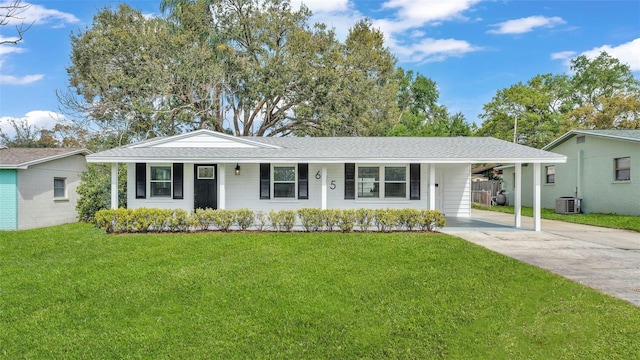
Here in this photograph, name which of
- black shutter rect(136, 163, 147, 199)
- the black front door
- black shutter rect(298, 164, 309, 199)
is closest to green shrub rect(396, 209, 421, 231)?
black shutter rect(298, 164, 309, 199)

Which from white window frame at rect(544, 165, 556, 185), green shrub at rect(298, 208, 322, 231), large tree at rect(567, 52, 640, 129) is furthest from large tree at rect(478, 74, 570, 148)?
green shrub at rect(298, 208, 322, 231)

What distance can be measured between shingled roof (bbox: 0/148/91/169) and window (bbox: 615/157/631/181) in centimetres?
2294

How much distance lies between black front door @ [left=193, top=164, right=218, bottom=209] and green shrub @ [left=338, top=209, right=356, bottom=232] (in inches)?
181

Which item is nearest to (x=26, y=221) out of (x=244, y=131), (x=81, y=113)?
(x=81, y=113)

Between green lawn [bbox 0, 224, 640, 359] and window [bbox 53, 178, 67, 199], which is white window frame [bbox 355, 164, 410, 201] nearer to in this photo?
green lawn [bbox 0, 224, 640, 359]

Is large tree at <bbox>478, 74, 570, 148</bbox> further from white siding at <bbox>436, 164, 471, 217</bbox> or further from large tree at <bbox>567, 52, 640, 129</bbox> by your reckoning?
white siding at <bbox>436, 164, 471, 217</bbox>

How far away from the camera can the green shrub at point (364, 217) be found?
443 inches

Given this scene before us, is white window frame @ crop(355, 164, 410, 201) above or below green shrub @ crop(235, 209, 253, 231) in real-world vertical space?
above

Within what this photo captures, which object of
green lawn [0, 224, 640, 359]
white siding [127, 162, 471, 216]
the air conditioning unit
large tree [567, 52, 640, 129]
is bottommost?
green lawn [0, 224, 640, 359]

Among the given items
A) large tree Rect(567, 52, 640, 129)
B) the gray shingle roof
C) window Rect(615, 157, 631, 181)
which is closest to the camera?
the gray shingle roof

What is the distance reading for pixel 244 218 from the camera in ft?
37.7

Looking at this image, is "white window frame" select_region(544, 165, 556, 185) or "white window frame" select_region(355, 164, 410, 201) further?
"white window frame" select_region(544, 165, 556, 185)

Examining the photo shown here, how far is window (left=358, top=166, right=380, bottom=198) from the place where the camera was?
13.1 m

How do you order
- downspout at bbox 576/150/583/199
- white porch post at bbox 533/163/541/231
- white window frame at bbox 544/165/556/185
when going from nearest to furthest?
white porch post at bbox 533/163/541/231, downspout at bbox 576/150/583/199, white window frame at bbox 544/165/556/185
